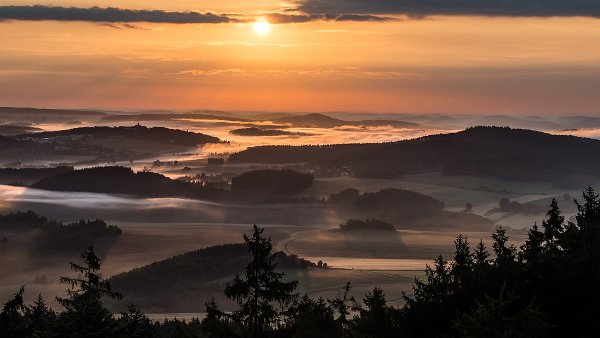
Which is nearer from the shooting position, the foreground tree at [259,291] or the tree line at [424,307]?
the tree line at [424,307]

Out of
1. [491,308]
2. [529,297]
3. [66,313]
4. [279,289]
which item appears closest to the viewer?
[491,308]

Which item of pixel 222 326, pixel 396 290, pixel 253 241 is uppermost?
pixel 396 290

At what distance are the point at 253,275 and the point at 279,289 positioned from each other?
1.39 metres

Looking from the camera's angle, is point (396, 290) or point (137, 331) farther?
point (396, 290)

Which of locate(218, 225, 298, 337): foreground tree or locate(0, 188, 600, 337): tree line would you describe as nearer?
locate(0, 188, 600, 337): tree line

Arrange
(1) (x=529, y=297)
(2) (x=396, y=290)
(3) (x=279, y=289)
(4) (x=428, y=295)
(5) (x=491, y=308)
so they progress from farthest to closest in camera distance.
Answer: (2) (x=396, y=290)
(4) (x=428, y=295)
(1) (x=529, y=297)
(3) (x=279, y=289)
(5) (x=491, y=308)

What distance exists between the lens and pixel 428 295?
60531 millimetres

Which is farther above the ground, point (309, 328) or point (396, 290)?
point (396, 290)

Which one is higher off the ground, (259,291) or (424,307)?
(259,291)

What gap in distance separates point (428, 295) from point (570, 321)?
29.9 feet

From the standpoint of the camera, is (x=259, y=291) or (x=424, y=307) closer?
(x=259, y=291)

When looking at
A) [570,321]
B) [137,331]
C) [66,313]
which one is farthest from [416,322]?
[66,313]

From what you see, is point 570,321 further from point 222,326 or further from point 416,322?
point 222,326

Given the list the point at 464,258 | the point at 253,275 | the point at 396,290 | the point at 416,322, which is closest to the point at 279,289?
the point at 253,275
